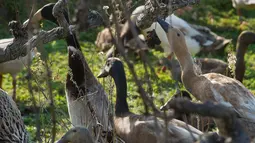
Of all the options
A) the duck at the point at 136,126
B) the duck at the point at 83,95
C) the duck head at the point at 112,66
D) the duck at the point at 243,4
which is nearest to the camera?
the duck at the point at 136,126

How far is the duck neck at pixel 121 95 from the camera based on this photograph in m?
5.52

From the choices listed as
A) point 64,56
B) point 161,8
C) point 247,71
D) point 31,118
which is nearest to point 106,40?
point 64,56

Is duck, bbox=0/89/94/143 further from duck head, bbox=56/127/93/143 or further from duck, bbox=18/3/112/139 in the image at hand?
duck, bbox=18/3/112/139

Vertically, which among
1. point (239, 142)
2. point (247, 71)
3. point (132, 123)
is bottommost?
point (247, 71)

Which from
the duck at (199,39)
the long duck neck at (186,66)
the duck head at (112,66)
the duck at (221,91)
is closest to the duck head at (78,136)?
the duck at (221,91)

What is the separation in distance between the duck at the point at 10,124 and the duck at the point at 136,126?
780 mm

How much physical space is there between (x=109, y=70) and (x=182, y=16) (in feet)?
21.2

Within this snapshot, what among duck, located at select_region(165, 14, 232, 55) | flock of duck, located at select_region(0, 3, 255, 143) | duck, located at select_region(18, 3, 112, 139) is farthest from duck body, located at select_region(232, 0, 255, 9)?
duck, located at select_region(18, 3, 112, 139)

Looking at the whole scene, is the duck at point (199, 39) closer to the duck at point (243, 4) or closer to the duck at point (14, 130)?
the duck at point (243, 4)

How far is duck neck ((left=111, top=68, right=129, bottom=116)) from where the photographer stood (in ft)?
18.1

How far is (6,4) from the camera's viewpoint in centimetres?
1055

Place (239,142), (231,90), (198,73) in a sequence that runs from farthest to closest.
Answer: (198,73)
(231,90)
(239,142)

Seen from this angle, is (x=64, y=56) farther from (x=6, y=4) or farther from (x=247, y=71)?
(x=247, y=71)

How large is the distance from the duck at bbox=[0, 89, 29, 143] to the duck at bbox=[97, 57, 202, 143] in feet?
2.56
